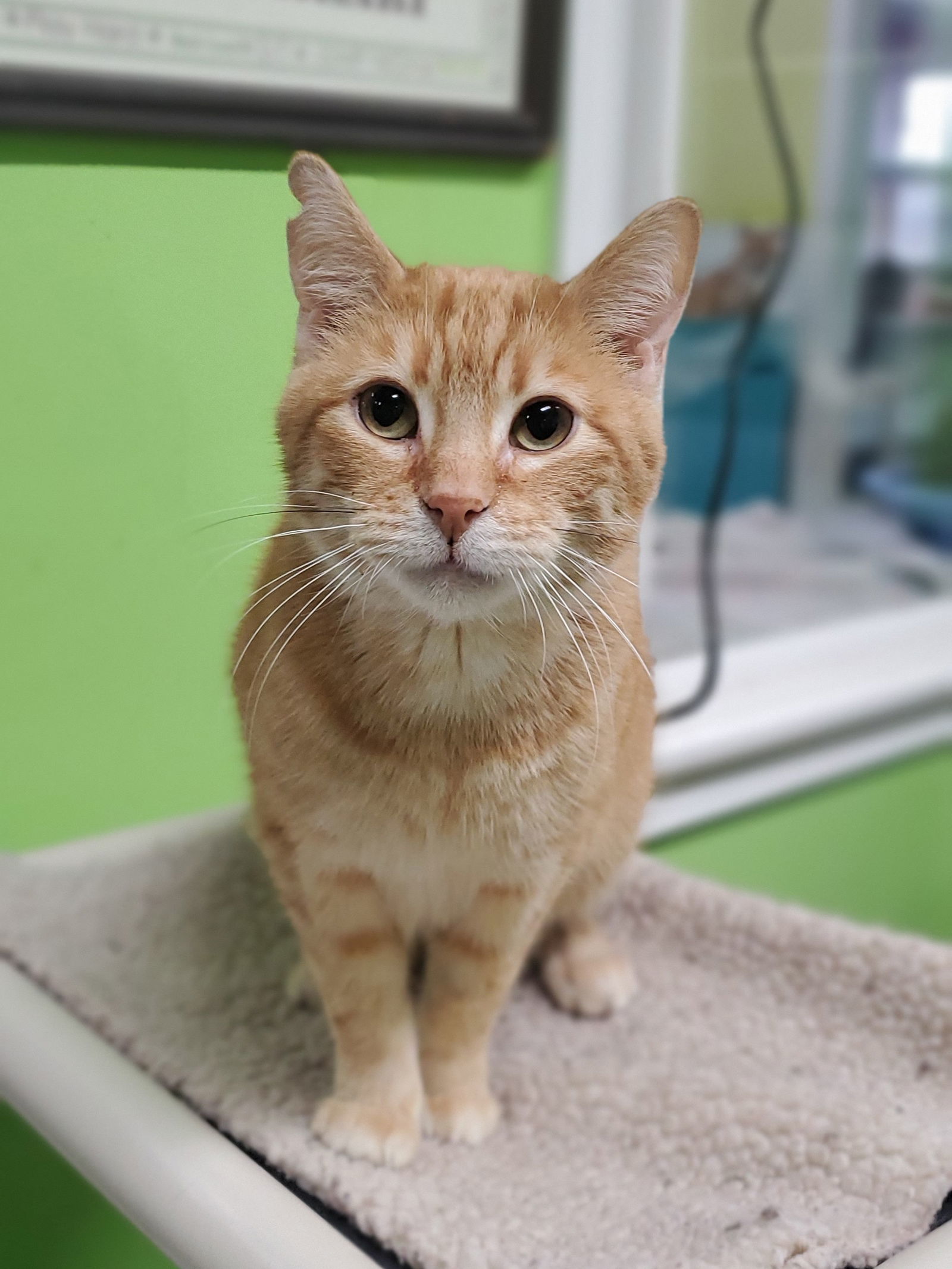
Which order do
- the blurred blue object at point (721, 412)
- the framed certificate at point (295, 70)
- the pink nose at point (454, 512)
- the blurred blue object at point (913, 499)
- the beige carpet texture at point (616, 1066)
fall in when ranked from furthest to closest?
the blurred blue object at point (913, 499), the blurred blue object at point (721, 412), the framed certificate at point (295, 70), the beige carpet texture at point (616, 1066), the pink nose at point (454, 512)

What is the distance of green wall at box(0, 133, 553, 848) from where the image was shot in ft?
1.94

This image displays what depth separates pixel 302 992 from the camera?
79 cm

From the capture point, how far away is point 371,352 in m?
0.57

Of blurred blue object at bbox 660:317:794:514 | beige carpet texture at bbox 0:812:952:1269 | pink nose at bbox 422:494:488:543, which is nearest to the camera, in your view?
pink nose at bbox 422:494:488:543

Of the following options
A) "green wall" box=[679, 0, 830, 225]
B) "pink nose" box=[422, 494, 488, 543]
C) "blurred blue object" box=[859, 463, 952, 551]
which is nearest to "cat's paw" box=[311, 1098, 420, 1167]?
"pink nose" box=[422, 494, 488, 543]

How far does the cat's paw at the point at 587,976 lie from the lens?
846 mm

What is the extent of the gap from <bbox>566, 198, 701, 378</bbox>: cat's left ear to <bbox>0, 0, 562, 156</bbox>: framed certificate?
1.27 ft

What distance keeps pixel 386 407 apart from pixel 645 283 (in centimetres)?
13

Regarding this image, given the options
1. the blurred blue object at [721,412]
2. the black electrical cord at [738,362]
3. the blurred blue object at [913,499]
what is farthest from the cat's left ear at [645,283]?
the blurred blue object at [913,499]

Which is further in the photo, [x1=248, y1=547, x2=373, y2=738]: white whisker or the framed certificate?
the framed certificate

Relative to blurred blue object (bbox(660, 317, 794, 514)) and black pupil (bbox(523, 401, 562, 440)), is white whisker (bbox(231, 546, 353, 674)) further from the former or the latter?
blurred blue object (bbox(660, 317, 794, 514))

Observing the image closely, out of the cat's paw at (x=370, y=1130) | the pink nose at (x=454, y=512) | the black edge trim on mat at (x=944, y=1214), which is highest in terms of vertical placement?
the pink nose at (x=454, y=512)

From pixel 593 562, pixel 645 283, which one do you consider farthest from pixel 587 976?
pixel 645 283

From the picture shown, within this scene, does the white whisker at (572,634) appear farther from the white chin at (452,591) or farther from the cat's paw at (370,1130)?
the cat's paw at (370,1130)
